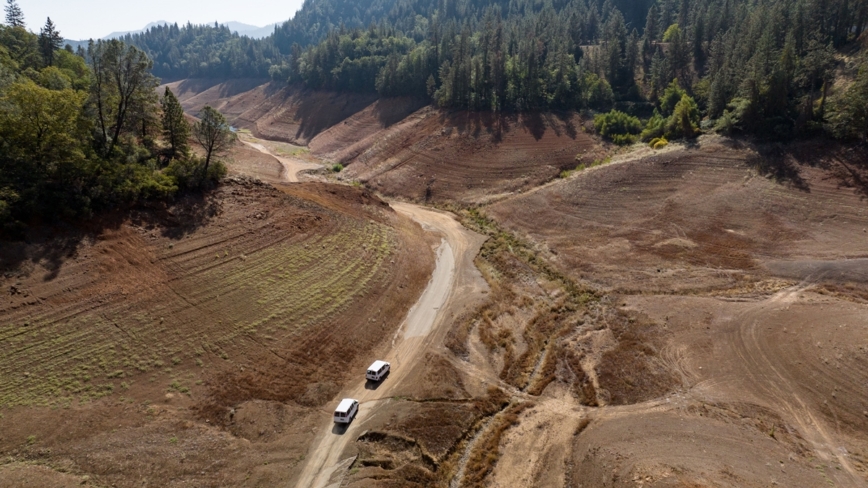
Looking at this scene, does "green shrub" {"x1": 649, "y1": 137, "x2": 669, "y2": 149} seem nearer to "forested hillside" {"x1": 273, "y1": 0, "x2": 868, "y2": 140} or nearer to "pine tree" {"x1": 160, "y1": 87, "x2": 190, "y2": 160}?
"forested hillside" {"x1": 273, "y1": 0, "x2": 868, "y2": 140}

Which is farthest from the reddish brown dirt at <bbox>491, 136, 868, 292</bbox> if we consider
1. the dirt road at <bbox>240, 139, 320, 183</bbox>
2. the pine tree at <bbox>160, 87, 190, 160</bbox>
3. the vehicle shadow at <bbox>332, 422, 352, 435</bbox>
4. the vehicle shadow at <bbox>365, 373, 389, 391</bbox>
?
the pine tree at <bbox>160, 87, 190, 160</bbox>

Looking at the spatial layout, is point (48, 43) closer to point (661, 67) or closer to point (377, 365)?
point (377, 365)

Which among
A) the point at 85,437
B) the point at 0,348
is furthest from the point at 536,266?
the point at 0,348

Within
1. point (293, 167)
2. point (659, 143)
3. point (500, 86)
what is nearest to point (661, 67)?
point (659, 143)

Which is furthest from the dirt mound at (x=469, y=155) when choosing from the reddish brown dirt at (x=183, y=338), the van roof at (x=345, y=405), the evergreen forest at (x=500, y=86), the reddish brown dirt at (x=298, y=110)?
the van roof at (x=345, y=405)

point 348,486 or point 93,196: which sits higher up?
point 93,196

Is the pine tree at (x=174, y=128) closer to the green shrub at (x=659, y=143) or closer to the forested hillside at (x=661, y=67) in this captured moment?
the forested hillside at (x=661, y=67)

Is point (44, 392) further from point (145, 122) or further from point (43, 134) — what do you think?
point (145, 122)
